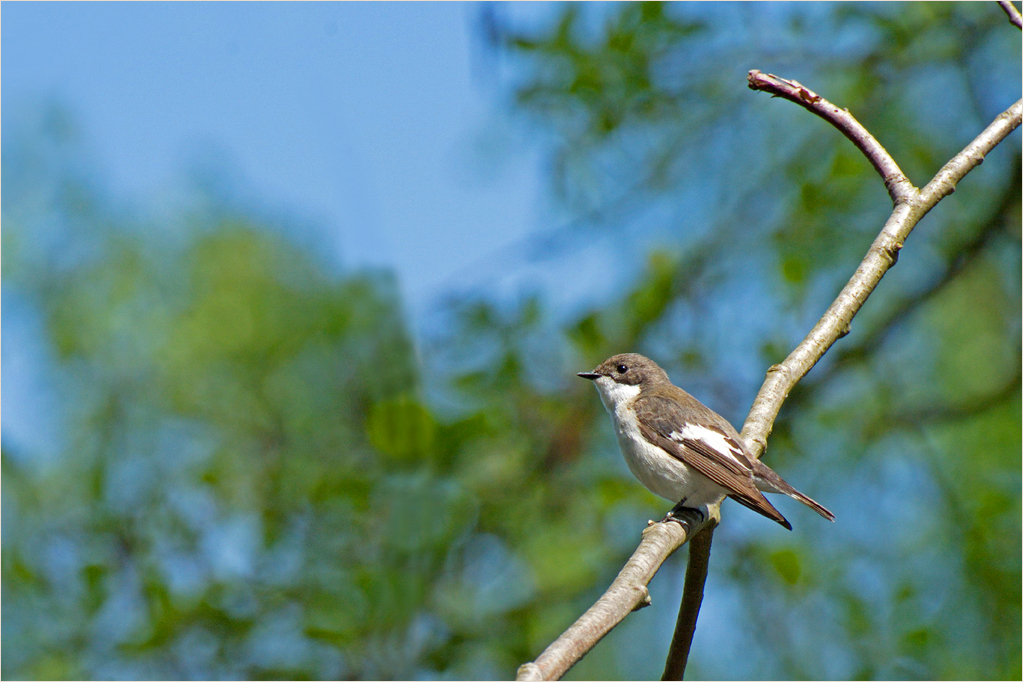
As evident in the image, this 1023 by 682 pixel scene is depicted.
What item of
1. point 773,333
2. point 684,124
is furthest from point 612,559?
point 684,124

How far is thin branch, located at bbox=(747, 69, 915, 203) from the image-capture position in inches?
124

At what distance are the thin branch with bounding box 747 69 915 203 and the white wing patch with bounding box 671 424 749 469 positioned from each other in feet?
4.36

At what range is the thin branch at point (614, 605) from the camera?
1777 mm

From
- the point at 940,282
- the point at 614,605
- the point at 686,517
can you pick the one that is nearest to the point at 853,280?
the point at 686,517

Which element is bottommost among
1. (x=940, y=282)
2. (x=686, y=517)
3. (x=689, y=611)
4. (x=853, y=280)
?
(x=689, y=611)

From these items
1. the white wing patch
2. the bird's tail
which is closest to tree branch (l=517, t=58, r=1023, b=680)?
the white wing patch

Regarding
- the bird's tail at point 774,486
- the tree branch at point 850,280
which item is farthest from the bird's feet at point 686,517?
the bird's tail at point 774,486

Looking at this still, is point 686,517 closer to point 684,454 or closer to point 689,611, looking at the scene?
point 689,611

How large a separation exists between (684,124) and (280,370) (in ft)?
17.7

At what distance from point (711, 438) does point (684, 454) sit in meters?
0.18

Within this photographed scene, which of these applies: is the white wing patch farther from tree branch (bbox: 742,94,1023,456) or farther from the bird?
tree branch (bbox: 742,94,1023,456)

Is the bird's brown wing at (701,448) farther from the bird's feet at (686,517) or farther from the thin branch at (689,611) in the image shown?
the thin branch at (689,611)

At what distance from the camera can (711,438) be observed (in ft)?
14.0

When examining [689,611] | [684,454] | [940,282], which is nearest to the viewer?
[689,611]
